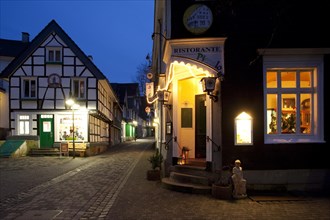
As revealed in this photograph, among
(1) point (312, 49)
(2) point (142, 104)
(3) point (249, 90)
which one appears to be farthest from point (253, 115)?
(2) point (142, 104)

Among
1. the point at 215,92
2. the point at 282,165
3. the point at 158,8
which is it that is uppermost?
the point at 158,8

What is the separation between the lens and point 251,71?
10953 millimetres

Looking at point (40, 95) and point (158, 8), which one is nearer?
point (158, 8)

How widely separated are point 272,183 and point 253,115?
80.5 inches

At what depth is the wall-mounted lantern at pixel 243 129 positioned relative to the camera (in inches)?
426

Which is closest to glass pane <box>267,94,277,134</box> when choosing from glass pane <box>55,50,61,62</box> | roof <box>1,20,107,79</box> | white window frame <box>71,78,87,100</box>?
roof <box>1,20,107,79</box>

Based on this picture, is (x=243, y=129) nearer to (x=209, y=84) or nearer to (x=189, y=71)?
(x=209, y=84)

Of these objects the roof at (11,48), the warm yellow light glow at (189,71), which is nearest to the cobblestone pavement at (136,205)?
the warm yellow light glow at (189,71)

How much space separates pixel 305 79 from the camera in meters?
11.2

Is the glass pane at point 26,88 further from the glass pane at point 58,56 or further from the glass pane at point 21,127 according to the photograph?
the glass pane at point 58,56

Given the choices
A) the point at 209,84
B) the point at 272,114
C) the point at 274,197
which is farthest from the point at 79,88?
the point at 274,197

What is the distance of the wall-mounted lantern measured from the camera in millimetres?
10828

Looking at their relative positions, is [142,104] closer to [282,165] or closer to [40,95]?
[40,95]

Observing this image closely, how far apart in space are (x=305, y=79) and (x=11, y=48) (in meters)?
38.9
